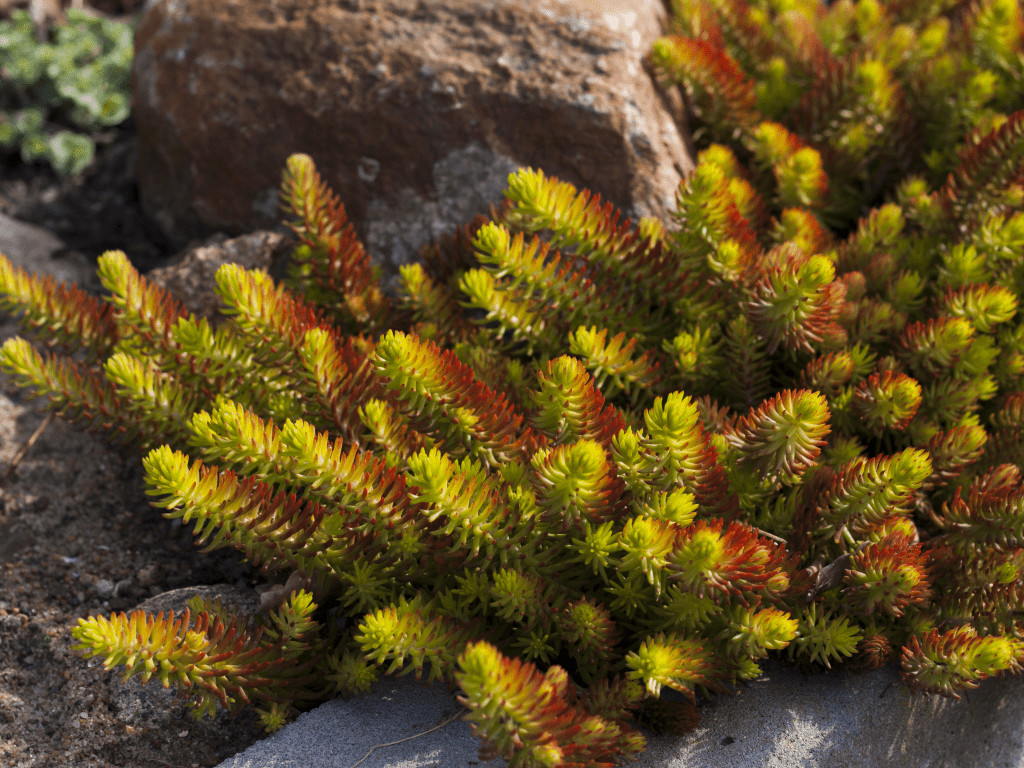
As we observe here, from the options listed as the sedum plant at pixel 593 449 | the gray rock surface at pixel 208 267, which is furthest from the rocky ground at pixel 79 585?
the gray rock surface at pixel 208 267

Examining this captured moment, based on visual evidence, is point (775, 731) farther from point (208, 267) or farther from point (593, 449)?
point (208, 267)

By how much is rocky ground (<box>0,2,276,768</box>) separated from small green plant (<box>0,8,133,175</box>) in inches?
40.1

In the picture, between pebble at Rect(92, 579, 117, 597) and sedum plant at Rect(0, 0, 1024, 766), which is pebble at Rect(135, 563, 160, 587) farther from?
sedum plant at Rect(0, 0, 1024, 766)

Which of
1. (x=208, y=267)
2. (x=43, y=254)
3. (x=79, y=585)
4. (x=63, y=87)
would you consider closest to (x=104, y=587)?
(x=79, y=585)

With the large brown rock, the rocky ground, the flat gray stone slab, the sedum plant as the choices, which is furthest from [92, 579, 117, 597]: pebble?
the large brown rock

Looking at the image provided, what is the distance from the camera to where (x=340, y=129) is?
3209 millimetres

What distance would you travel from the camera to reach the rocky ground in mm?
2137

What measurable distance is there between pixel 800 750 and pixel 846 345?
115 centimetres

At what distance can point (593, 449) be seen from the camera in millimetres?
1766

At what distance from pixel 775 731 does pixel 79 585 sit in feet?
6.79

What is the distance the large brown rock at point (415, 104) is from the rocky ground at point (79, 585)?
879 mm

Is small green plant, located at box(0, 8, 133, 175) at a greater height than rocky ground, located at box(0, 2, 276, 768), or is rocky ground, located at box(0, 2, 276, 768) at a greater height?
small green plant, located at box(0, 8, 133, 175)

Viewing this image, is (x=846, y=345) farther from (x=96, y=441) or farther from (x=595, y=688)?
(x=96, y=441)

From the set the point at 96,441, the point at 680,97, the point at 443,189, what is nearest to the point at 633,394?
the point at 443,189
